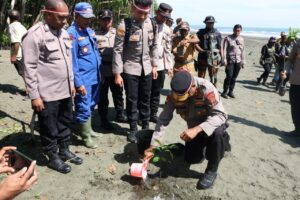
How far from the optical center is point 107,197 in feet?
13.0

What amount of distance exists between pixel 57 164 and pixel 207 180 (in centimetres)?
191

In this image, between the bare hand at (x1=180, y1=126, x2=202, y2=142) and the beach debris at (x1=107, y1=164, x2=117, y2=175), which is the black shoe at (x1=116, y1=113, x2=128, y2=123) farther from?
the bare hand at (x1=180, y1=126, x2=202, y2=142)

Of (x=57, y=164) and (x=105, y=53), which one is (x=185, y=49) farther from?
(x=57, y=164)

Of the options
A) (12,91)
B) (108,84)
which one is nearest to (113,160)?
(108,84)

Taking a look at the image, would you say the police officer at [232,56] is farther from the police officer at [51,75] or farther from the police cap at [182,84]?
the police officer at [51,75]

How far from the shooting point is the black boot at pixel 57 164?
439cm

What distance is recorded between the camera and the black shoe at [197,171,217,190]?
Answer: 4.23 metres

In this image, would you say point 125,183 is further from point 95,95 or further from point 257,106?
point 257,106

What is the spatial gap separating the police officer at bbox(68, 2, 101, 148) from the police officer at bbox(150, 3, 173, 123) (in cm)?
130

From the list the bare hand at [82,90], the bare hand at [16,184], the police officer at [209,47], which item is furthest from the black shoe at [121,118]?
the bare hand at [16,184]

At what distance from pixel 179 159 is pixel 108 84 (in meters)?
1.84

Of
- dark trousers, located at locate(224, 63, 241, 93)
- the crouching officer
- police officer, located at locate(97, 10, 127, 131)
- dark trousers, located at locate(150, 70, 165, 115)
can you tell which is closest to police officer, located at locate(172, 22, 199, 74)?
dark trousers, located at locate(150, 70, 165, 115)

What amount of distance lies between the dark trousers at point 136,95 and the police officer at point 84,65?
482mm

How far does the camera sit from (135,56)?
17.1ft
